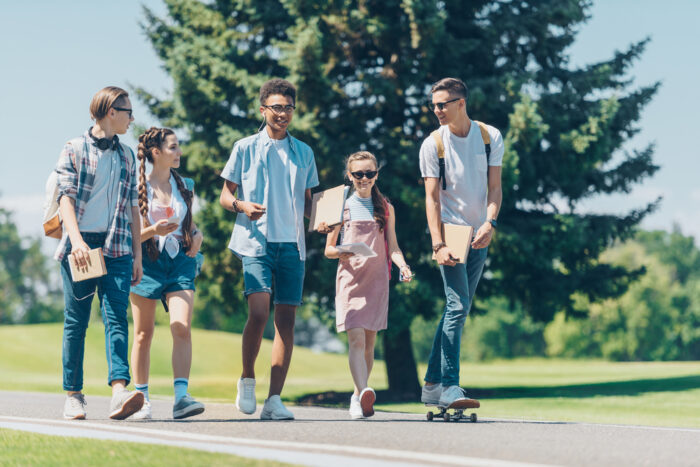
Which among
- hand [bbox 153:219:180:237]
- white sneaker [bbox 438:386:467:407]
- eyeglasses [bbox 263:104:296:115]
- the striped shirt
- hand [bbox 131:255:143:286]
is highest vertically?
eyeglasses [bbox 263:104:296:115]

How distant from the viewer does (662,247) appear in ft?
321

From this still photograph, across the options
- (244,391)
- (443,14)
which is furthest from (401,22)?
(244,391)

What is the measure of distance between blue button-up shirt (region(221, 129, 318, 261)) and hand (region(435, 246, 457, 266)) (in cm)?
101

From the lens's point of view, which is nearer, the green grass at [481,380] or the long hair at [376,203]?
the long hair at [376,203]

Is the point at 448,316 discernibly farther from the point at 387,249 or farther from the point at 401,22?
the point at 401,22

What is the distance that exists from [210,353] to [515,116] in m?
27.9

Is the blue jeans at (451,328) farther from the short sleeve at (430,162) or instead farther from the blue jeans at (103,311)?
the blue jeans at (103,311)

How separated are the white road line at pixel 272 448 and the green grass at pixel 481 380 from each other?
3702 millimetres

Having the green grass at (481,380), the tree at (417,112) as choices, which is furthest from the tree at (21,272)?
the tree at (417,112)

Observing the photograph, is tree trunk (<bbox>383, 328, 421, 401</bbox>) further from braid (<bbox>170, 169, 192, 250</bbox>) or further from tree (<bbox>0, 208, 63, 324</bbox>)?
tree (<bbox>0, 208, 63, 324</bbox>)

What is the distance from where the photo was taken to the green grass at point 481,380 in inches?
519

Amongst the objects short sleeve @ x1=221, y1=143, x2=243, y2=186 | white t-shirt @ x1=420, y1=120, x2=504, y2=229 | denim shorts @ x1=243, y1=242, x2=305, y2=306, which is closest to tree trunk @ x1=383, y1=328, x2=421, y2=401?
white t-shirt @ x1=420, y1=120, x2=504, y2=229

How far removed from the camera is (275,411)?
243 inches

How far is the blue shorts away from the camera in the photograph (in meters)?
6.26
